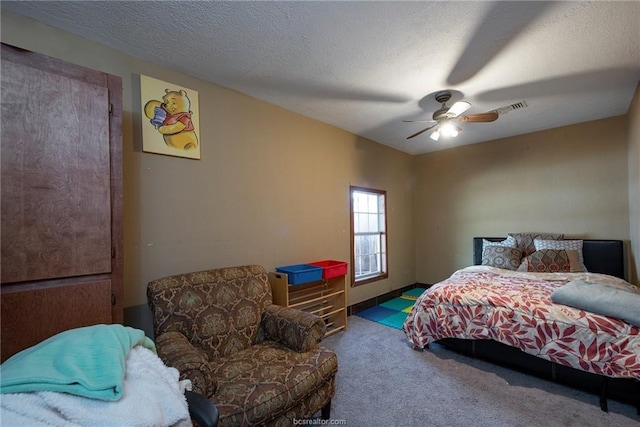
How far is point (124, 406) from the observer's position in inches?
31.5

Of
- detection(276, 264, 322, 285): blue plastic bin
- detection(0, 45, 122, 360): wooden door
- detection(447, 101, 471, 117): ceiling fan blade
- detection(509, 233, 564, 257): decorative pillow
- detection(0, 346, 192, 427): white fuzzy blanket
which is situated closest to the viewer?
detection(0, 346, 192, 427): white fuzzy blanket

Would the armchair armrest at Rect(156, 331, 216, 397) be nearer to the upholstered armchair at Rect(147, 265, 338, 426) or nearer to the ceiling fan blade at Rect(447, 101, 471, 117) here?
the upholstered armchair at Rect(147, 265, 338, 426)

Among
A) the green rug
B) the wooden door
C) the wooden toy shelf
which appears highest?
the wooden door

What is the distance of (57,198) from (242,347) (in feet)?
4.94

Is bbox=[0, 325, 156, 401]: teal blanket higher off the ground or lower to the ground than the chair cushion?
higher

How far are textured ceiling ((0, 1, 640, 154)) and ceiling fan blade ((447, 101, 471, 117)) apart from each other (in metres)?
0.25

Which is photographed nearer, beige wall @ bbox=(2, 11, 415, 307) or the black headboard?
beige wall @ bbox=(2, 11, 415, 307)

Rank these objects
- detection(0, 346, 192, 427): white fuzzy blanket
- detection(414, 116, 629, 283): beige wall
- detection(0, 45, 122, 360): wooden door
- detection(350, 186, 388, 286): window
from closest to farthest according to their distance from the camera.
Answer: detection(0, 346, 192, 427): white fuzzy blanket
detection(0, 45, 122, 360): wooden door
detection(414, 116, 629, 283): beige wall
detection(350, 186, 388, 286): window

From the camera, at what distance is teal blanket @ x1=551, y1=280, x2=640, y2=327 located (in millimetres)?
1891

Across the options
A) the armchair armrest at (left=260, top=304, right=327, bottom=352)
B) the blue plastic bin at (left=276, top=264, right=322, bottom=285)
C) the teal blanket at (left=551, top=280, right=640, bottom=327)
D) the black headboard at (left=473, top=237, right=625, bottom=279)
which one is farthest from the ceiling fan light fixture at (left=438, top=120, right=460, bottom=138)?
the black headboard at (left=473, top=237, right=625, bottom=279)

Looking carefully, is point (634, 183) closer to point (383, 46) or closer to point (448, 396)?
point (448, 396)

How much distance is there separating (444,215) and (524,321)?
2.89m

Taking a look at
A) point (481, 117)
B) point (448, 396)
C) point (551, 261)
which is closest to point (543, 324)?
point (448, 396)

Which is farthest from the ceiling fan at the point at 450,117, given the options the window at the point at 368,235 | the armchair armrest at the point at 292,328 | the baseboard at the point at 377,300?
the baseboard at the point at 377,300
